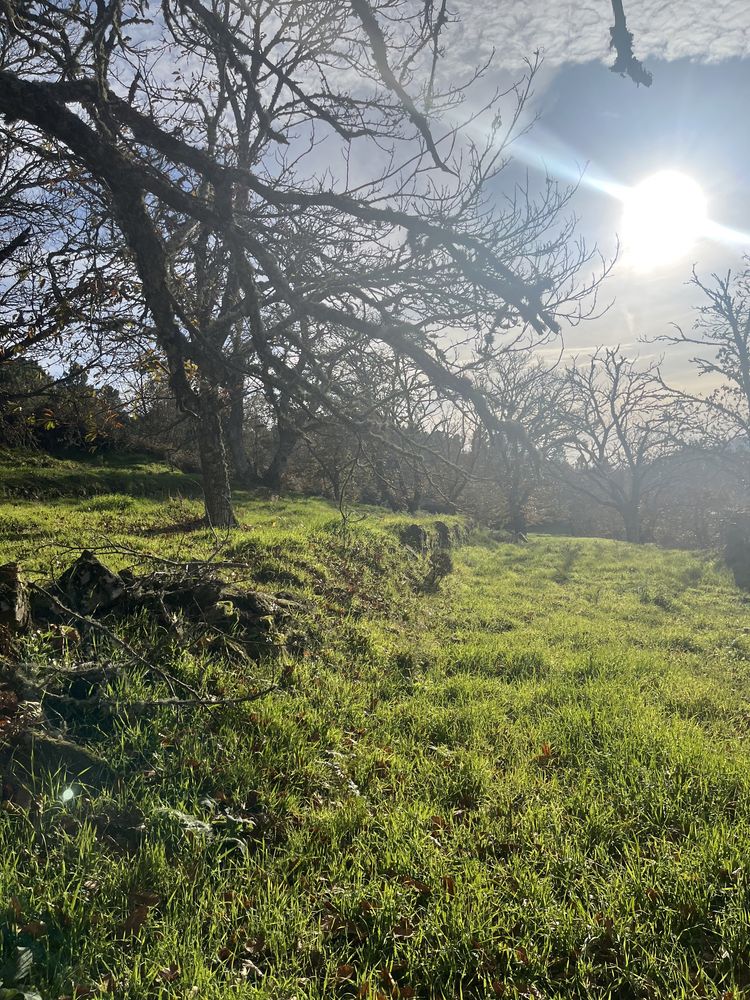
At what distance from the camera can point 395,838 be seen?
128 inches

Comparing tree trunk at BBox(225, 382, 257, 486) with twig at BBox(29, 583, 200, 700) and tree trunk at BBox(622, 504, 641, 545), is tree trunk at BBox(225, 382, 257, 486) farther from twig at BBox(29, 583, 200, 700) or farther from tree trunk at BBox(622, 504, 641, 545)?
tree trunk at BBox(622, 504, 641, 545)

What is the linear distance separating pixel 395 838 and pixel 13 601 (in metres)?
3.25

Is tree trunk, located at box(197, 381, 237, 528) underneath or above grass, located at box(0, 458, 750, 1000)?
above

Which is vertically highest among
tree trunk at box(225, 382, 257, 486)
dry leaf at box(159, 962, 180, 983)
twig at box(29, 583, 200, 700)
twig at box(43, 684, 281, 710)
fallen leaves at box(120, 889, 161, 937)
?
tree trunk at box(225, 382, 257, 486)

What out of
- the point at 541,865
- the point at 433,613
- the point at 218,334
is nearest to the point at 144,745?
the point at 541,865

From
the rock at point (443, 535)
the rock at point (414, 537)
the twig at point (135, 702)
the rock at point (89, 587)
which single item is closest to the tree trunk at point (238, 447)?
the rock at point (443, 535)

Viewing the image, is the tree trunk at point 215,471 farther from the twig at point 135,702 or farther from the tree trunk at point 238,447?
the tree trunk at point 238,447

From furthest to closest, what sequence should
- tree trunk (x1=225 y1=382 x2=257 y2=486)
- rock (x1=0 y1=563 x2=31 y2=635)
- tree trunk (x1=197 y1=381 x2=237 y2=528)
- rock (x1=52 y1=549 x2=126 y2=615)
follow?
tree trunk (x1=225 y1=382 x2=257 y2=486), tree trunk (x1=197 y1=381 x2=237 y2=528), rock (x1=52 y1=549 x2=126 y2=615), rock (x1=0 y1=563 x2=31 y2=635)

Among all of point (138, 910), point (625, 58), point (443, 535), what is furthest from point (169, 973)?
point (443, 535)

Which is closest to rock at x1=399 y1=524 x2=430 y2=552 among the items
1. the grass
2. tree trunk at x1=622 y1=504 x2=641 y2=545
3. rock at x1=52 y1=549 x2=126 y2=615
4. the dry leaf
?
the grass

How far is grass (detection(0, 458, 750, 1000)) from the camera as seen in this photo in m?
2.46

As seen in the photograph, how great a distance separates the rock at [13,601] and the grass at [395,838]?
28 centimetres

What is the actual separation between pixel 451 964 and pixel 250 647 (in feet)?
10.6

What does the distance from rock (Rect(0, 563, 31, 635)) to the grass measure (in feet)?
0.92
